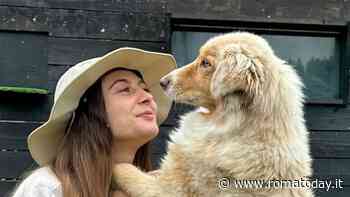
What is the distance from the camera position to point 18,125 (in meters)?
4.08

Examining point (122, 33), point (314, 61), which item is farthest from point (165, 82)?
point (314, 61)

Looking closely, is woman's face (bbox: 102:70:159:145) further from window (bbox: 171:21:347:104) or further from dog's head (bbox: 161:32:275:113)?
window (bbox: 171:21:347:104)

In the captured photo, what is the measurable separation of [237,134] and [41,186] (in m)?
0.75

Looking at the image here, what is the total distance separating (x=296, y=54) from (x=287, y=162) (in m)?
2.49

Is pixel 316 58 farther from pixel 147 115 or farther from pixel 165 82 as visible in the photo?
pixel 147 115

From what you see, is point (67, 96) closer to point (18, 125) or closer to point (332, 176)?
point (18, 125)

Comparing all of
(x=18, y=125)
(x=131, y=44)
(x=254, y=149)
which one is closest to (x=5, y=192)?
(x=18, y=125)

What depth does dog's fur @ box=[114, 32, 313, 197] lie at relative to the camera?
6.94 feet

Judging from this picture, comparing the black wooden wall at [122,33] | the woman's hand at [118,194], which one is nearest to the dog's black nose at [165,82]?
the woman's hand at [118,194]

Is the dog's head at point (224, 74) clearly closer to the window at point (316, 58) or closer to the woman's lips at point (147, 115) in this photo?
the woman's lips at point (147, 115)

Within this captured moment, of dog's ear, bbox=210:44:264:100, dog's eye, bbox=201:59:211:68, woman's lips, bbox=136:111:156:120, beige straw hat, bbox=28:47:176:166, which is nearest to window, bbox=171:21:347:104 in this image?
dog's eye, bbox=201:59:211:68

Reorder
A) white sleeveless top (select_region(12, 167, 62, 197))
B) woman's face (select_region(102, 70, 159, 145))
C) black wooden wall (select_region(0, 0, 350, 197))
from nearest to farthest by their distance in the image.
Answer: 1. white sleeveless top (select_region(12, 167, 62, 197))
2. woman's face (select_region(102, 70, 159, 145))
3. black wooden wall (select_region(0, 0, 350, 197))

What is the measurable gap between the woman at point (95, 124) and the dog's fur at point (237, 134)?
0.55ft

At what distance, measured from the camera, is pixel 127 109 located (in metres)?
2.21
